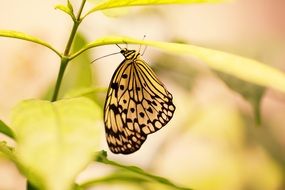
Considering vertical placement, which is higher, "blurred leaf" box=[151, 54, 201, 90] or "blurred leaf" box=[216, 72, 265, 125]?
"blurred leaf" box=[216, 72, 265, 125]

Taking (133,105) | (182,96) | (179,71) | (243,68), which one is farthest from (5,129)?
(182,96)

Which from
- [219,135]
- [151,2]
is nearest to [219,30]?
[219,135]

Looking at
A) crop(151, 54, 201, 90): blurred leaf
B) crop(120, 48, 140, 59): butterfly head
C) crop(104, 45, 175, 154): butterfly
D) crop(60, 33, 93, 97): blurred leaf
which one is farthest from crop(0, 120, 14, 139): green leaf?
crop(151, 54, 201, 90): blurred leaf

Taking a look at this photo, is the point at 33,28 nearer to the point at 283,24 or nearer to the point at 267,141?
the point at 267,141

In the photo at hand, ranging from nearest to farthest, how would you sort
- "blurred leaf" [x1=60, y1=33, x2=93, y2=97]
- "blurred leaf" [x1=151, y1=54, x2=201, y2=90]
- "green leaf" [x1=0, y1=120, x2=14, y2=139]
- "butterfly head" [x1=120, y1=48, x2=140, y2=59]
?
"green leaf" [x1=0, y1=120, x2=14, y2=139]
"butterfly head" [x1=120, y1=48, x2=140, y2=59]
"blurred leaf" [x1=60, y1=33, x2=93, y2=97]
"blurred leaf" [x1=151, y1=54, x2=201, y2=90]

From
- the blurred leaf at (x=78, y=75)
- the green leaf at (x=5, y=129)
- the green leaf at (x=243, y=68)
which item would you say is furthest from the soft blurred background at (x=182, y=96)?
the green leaf at (x=243, y=68)

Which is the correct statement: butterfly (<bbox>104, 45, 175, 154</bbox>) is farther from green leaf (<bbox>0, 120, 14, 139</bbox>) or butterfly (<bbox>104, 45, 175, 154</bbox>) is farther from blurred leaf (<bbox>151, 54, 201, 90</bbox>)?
blurred leaf (<bbox>151, 54, 201, 90</bbox>)
